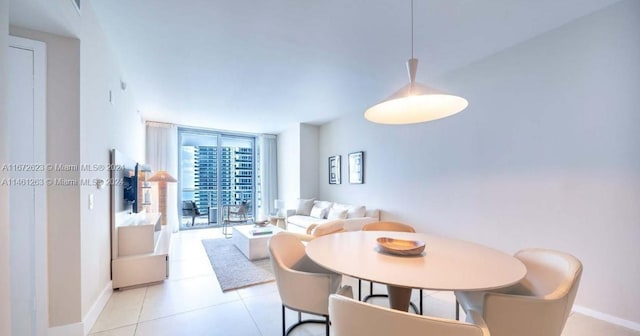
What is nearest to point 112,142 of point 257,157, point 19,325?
point 19,325

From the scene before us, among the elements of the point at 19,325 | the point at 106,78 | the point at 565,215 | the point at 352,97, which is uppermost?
the point at 352,97

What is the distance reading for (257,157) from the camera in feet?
24.7

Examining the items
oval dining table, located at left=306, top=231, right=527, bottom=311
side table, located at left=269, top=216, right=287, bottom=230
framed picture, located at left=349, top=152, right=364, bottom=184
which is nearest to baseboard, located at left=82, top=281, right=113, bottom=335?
oval dining table, located at left=306, top=231, right=527, bottom=311

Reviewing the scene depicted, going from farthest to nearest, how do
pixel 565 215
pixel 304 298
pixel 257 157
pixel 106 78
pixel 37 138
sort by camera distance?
pixel 257 157, pixel 106 78, pixel 565 215, pixel 37 138, pixel 304 298

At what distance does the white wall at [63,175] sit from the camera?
181cm

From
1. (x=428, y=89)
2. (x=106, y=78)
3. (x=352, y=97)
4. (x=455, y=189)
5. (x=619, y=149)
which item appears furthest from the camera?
(x=352, y=97)

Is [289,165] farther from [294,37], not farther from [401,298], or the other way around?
[401,298]

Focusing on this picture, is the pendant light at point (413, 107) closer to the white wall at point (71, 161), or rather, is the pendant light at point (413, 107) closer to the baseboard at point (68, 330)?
the white wall at point (71, 161)

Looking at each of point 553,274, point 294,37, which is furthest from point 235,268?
point 553,274

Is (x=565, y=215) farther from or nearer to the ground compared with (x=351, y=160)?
nearer to the ground

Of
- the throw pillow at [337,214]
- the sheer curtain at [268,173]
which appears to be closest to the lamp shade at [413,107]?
the throw pillow at [337,214]

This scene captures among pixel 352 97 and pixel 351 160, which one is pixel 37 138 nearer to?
pixel 352 97

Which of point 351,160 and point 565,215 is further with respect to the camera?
point 351,160

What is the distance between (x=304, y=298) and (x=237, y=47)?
100 inches
